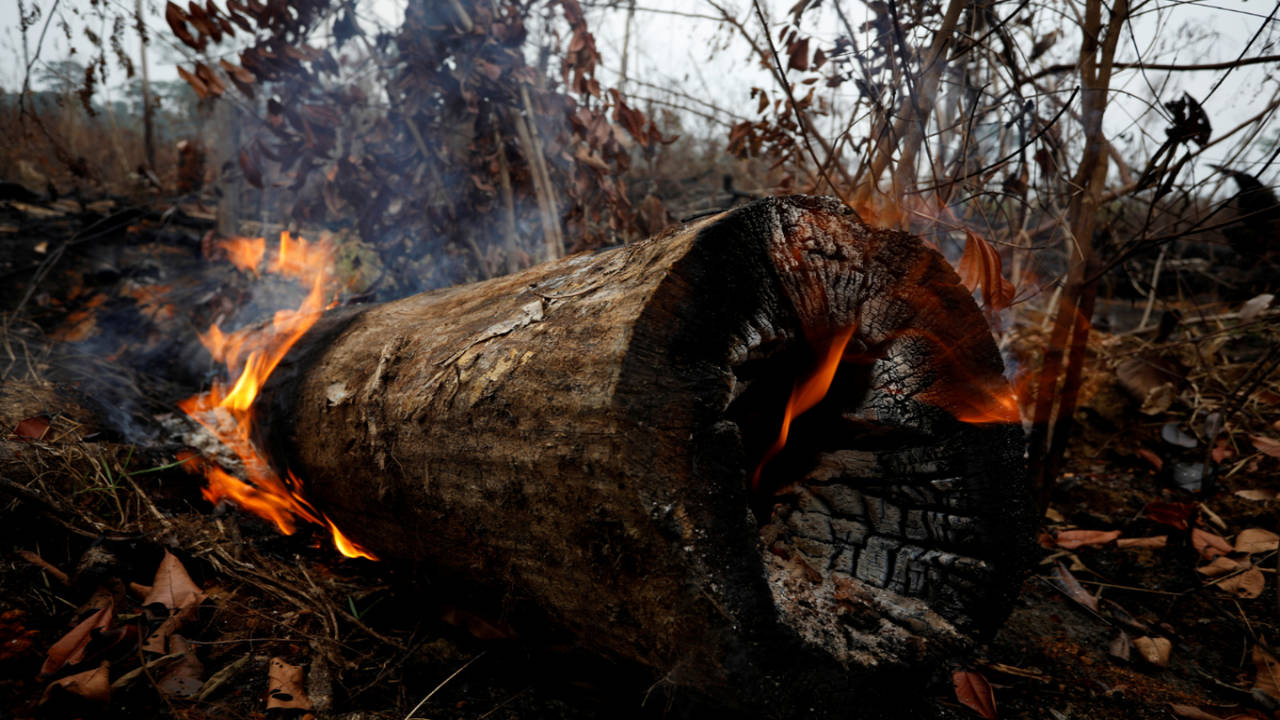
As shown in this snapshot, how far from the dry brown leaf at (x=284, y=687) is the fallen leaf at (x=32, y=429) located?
1.35 meters

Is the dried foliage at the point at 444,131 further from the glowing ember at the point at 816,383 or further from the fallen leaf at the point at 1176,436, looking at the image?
the fallen leaf at the point at 1176,436

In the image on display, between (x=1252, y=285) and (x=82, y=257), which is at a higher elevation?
(x=82, y=257)

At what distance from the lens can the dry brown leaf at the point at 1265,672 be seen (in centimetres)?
154

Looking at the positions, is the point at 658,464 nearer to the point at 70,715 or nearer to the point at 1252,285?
the point at 70,715

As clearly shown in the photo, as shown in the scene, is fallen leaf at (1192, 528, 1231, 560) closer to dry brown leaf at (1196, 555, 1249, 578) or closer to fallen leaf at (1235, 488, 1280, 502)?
dry brown leaf at (1196, 555, 1249, 578)

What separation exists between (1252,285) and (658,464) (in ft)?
15.2

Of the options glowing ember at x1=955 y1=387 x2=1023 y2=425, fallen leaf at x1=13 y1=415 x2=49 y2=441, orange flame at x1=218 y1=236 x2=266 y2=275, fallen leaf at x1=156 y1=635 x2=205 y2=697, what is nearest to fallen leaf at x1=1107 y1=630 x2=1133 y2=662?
glowing ember at x1=955 y1=387 x2=1023 y2=425

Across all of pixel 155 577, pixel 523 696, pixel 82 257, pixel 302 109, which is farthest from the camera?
pixel 82 257

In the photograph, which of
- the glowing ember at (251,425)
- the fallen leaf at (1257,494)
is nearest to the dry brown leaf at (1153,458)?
the fallen leaf at (1257,494)

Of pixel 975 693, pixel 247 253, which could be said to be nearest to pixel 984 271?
pixel 975 693

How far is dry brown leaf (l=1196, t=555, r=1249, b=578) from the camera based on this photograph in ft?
6.45

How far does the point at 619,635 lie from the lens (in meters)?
1.20

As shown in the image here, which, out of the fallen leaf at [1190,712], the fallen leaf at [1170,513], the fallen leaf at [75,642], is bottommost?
the fallen leaf at [1190,712]

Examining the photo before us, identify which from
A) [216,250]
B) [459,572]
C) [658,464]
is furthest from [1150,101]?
[216,250]
